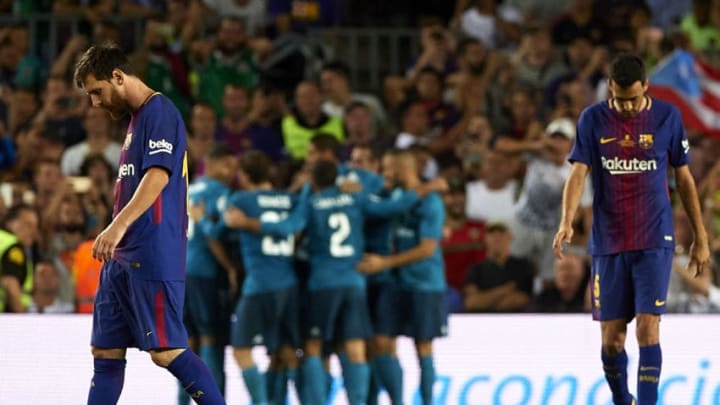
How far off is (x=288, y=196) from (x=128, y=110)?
3.74m

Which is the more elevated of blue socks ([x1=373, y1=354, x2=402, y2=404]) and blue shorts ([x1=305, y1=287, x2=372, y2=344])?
blue shorts ([x1=305, y1=287, x2=372, y2=344])

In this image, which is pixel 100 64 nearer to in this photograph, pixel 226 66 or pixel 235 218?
pixel 235 218

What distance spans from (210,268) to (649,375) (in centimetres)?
409

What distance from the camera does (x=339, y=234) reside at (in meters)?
11.2

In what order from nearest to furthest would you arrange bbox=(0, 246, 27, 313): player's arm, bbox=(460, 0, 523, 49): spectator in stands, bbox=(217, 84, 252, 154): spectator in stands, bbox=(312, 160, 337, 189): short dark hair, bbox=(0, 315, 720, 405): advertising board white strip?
bbox=(0, 315, 720, 405): advertising board white strip
bbox=(312, 160, 337, 189): short dark hair
bbox=(0, 246, 27, 313): player's arm
bbox=(217, 84, 252, 154): spectator in stands
bbox=(460, 0, 523, 49): spectator in stands

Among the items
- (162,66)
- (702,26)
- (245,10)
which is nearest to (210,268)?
(162,66)

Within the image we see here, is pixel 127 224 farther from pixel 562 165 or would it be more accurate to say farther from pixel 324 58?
pixel 324 58

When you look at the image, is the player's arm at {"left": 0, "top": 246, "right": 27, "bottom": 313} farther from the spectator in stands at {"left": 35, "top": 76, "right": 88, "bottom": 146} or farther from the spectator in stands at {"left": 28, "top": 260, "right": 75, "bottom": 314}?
the spectator in stands at {"left": 35, "top": 76, "right": 88, "bottom": 146}

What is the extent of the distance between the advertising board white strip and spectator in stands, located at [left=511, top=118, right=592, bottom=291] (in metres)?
2.22

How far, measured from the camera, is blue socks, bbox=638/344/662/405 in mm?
8562

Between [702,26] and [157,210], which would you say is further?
[702,26]

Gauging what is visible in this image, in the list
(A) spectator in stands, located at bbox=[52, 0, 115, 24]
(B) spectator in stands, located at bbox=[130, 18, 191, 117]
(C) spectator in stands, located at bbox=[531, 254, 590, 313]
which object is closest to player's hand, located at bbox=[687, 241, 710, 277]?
(C) spectator in stands, located at bbox=[531, 254, 590, 313]

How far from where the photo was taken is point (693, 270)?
8.88 m

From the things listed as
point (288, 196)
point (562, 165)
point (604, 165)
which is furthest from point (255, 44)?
point (604, 165)
